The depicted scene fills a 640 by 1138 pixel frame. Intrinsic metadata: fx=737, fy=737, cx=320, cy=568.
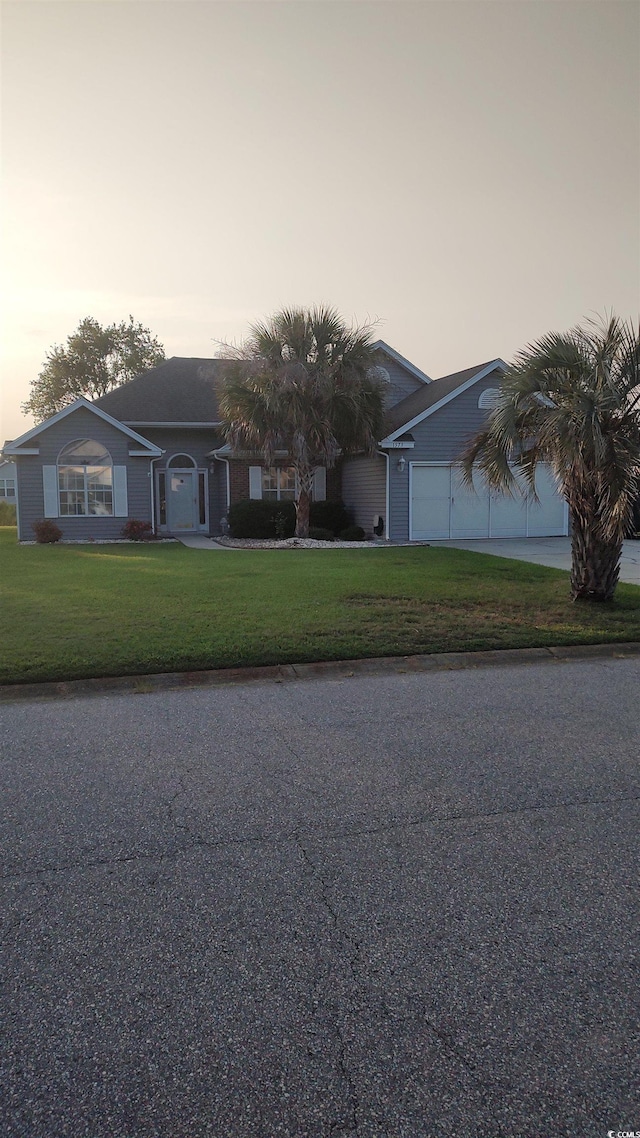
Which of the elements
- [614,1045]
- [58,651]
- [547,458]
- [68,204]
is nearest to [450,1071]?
[614,1045]

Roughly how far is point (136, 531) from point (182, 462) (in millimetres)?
3690

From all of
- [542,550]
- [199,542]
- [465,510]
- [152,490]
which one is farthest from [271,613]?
[152,490]

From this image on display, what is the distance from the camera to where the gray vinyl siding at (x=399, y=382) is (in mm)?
25062

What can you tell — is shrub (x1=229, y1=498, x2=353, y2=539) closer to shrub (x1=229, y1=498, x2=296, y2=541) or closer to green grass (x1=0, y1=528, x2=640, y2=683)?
shrub (x1=229, y1=498, x2=296, y2=541)

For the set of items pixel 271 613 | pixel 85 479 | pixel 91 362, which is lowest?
pixel 271 613

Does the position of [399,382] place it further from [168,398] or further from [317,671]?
A: [317,671]

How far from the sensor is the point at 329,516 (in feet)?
75.7

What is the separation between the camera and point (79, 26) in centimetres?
1057

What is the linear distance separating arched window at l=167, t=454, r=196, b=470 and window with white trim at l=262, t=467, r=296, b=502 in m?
2.67

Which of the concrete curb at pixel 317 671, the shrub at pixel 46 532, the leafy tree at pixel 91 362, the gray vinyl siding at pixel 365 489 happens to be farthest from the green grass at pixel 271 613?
the leafy tree at pixel 91 362

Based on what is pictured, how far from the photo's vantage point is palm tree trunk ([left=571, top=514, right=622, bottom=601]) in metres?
10.2

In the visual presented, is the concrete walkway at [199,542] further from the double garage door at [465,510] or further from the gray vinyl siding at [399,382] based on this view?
the gray vinyl siding at [399,382]

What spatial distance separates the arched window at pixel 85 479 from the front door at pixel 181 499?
2.74m

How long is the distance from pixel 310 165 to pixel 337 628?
865 centimetres
